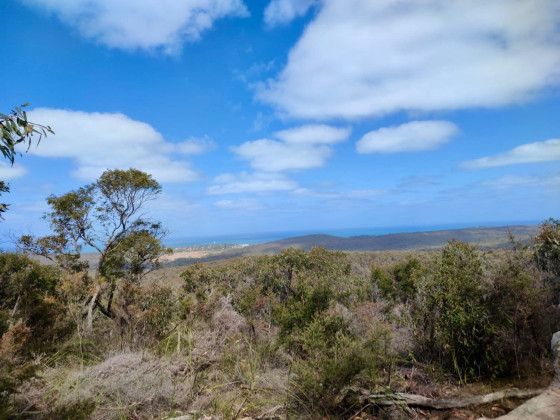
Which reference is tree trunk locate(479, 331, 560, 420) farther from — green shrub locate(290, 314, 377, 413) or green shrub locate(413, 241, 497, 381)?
green shrub locate(290, 314, 377, 413)

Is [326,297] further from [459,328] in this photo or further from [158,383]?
[158,383]

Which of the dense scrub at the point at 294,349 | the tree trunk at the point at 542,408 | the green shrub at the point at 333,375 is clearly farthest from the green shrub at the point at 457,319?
the green shrub at the point at 333,375

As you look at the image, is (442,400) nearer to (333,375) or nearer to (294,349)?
(333,375)

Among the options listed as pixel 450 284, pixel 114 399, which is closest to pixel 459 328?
pixel 450 284

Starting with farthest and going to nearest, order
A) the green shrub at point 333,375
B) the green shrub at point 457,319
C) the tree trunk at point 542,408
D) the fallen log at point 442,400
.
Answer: the green shrub at point 457,319 < the green shrub at point 333,375 < the fallen log at point 442,400 < the tree trunk at point 542,408

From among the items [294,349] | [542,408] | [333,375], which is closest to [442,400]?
[542,408]

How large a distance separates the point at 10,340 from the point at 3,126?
290 cm

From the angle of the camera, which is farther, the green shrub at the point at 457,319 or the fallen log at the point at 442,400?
the green shrub at the point at 457,319

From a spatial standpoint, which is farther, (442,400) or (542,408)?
(442,400)

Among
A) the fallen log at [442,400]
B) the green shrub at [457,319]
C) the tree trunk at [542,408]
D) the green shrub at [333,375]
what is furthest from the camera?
the green shrub at [457,319]

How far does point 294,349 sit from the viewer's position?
236 inches

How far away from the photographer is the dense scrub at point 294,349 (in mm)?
3865

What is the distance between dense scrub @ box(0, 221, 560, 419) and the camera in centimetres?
387

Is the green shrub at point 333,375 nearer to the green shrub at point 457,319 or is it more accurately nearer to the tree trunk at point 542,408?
the tree trunk at point 542,408
